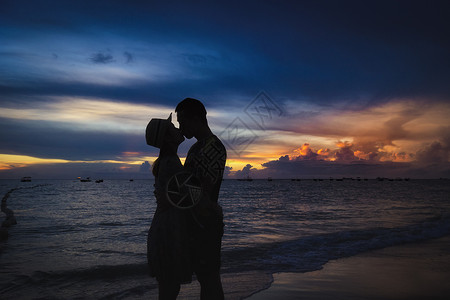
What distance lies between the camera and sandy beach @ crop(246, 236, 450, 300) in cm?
555

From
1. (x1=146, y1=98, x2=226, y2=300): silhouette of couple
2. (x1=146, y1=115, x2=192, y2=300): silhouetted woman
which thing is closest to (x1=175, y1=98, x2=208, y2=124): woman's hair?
(x1=146, y1=98, x2=226, y2=300): silhouette of couple

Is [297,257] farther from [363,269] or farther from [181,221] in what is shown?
[181,221]

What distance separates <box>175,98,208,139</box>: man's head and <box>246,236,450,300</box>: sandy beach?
12.7ft

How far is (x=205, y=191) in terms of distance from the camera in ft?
7.79

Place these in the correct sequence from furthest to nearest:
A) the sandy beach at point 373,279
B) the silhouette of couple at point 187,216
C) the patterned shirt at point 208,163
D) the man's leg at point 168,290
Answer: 1. the sandy beach at point 373,279
2. the man's leg at point 168,290
3. the silhouette of couple at point 187,216
4. the patterned shirt at point 208,163

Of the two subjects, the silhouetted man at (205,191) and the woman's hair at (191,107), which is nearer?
the silhouetted man at (205,191)

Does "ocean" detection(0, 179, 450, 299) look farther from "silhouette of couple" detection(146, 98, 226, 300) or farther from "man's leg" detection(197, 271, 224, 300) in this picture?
"silhouette of couple" detection(146, 98, 226, 300)

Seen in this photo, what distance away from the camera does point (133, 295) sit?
586 centimetres

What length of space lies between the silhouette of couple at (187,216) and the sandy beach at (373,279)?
128 inches

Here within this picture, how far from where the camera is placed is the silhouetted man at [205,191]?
7.93ft

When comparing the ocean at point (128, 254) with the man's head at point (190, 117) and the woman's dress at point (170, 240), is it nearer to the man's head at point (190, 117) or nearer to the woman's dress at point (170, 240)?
the woman's dress at point (170, 240)

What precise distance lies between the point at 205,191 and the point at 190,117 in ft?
2.17

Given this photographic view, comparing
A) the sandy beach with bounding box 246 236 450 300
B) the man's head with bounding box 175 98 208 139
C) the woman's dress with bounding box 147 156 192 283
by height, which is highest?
the man's head with bounding box 175 98 208 139

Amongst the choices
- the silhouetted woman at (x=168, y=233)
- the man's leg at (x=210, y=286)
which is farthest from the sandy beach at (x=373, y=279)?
the silhouetted woman at (x=168, y=233)
